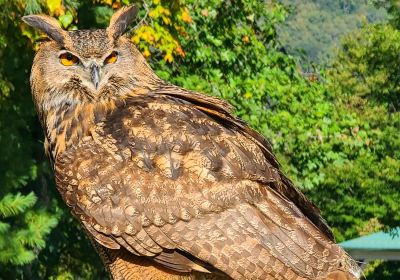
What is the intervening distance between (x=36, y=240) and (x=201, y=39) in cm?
563

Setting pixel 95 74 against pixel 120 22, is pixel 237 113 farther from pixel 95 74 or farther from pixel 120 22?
pixel 95 74

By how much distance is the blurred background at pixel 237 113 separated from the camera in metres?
13.3

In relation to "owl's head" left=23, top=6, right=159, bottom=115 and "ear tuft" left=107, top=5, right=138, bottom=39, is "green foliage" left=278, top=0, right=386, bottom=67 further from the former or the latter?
"owl's head" left=23, top=6, right=159, bottom=115

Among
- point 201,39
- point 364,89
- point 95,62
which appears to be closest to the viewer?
point 95,62

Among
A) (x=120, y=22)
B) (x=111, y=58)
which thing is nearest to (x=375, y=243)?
(x=120, y=22)

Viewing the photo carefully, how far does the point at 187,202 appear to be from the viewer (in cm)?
490

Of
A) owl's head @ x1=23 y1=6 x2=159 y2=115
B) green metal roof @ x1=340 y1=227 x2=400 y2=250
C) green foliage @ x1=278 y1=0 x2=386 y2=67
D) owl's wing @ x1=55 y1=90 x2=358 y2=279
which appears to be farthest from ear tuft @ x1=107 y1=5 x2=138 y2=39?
green foliage @ x1=278 y1=0 x2=386 y2=67

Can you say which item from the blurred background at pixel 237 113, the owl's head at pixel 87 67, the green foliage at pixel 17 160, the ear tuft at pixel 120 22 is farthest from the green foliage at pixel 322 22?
the owl's head at pixel 87 67

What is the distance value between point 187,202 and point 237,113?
12.3 meters

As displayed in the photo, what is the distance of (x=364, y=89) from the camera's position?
41.6m

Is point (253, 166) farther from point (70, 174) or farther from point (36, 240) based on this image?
point (36, 240)

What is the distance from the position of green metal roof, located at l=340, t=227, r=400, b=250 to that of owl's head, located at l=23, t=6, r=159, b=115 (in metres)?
18.3

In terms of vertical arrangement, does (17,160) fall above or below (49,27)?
below

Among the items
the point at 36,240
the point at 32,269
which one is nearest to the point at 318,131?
the point at 32,269
